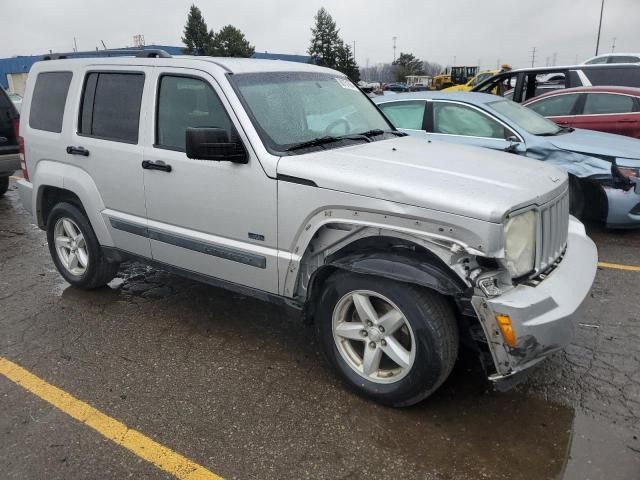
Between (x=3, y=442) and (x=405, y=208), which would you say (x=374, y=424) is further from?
(x=3, y=442)

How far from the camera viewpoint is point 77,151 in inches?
168

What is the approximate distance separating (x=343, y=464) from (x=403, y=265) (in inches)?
40.2

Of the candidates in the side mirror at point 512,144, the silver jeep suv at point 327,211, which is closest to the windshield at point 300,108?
the silver jeep suv at point 327,211

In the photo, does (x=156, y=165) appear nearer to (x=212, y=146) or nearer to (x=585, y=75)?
(x=212, y=146)

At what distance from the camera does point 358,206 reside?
A: 2848mm

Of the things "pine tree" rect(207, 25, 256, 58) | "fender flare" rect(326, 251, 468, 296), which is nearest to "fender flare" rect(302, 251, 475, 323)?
"fender flare" rect(326, 251, 468, 296)

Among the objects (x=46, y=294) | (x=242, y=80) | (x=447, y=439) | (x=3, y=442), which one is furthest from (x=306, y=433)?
(x=46, y=294)

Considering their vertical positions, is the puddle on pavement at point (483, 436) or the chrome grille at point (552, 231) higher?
the chrome grille at point (552, 231)

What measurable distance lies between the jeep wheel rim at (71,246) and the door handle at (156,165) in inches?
49.3

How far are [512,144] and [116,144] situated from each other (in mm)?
4289

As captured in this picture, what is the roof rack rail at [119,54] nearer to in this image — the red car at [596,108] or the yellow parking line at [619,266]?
the yellow parking line at [619,266]

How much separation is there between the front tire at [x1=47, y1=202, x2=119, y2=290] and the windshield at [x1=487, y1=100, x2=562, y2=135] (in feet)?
15.5

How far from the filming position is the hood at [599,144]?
19.5ft

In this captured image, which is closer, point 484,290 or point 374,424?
point 484,290
